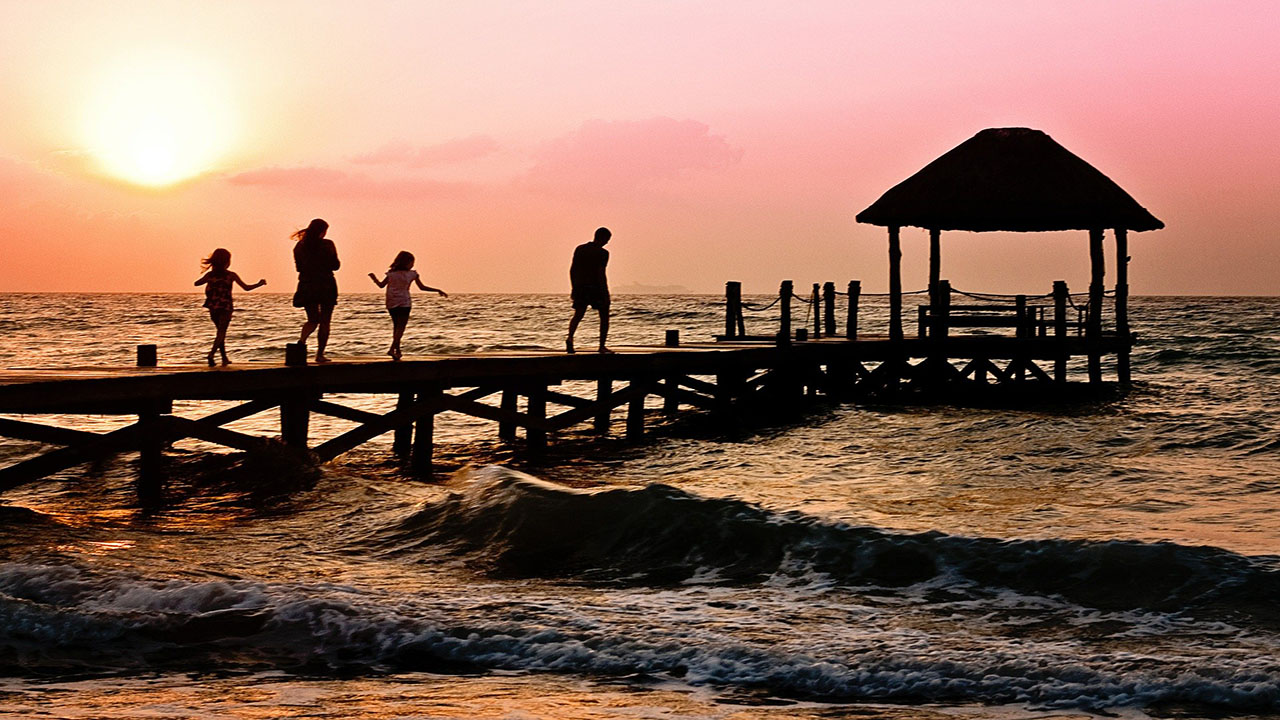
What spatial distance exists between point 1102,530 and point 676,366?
8991 millimetres

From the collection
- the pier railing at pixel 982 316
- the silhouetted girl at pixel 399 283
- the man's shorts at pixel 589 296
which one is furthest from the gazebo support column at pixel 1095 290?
the silhouetted girl at pixel 399 283

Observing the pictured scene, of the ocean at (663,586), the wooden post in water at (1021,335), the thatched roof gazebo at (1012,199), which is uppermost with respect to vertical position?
the thatched roof gazebo at (1012,199)

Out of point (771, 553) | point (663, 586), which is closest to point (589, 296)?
point (771, 553)

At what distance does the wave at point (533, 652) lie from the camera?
6.77m

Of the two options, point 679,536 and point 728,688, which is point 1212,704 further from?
point 679,536

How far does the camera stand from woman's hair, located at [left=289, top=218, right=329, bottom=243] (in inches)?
512

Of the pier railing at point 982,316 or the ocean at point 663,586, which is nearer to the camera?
the ocean at point 663,586

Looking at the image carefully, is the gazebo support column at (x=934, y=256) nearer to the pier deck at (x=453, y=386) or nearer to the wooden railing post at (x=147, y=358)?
the pier deck at (x=453, y=386)

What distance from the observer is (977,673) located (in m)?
6.96

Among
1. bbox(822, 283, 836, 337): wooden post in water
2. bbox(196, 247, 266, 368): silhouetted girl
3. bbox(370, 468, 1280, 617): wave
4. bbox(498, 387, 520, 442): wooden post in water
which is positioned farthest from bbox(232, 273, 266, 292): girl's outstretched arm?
bbox(822, 283, 836, 337): wooden post in water

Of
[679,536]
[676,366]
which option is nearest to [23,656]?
[679,536]

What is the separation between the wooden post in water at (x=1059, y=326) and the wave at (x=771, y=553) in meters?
14.0

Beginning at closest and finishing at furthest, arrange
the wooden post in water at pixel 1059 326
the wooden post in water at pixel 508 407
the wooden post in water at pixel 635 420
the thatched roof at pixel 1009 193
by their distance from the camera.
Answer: the wooden post in water at pixel 508 407
the wooden post in water at pixel 635 420
the thatched roof at pixel 1009 193
the wooden post in water at pixel 1059 326

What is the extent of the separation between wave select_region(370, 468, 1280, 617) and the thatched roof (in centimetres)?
1329
